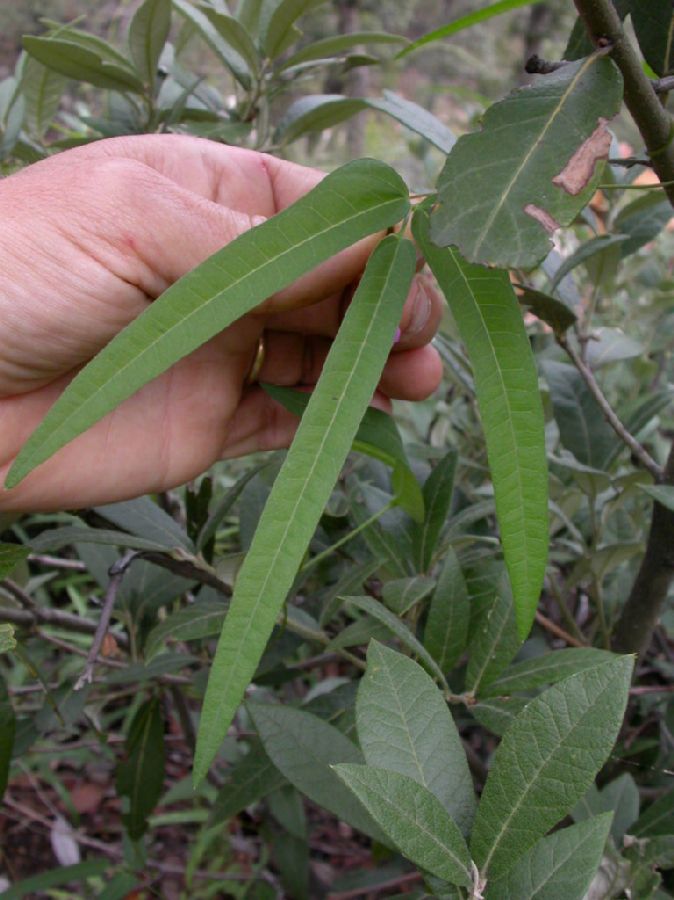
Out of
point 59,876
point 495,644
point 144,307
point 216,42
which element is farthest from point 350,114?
point 59,876

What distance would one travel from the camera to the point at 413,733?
63 cm

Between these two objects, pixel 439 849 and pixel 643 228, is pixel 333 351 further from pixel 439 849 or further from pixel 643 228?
pixel 643 228

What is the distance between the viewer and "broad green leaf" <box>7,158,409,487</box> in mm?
572

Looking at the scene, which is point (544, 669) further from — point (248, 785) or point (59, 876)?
point (59, 876)

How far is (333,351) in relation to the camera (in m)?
0.59

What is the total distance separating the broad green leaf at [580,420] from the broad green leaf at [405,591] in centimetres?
36

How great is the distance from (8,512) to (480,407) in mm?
660

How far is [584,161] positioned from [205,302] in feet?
0.91

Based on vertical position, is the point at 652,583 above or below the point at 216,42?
below

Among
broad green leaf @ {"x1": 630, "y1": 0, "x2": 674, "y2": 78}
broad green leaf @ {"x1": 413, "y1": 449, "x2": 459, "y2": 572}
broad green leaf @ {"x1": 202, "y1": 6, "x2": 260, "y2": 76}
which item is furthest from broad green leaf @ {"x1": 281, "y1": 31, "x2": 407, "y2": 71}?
broad green leaf @ {"x1": 413, "y1": 449, "x2": 459, "y2": 572}

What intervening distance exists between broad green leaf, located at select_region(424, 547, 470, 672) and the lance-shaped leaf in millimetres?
398

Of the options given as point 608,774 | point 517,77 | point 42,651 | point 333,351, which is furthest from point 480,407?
point 517,77

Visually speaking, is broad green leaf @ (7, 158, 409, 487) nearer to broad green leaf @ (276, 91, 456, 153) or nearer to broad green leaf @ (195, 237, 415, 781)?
broad green leaf @ (195, 237, 415, 781)

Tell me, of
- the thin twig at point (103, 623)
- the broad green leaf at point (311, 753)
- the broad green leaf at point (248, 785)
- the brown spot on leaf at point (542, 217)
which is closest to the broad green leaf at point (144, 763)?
the broad green leaf at point (248, 785)
